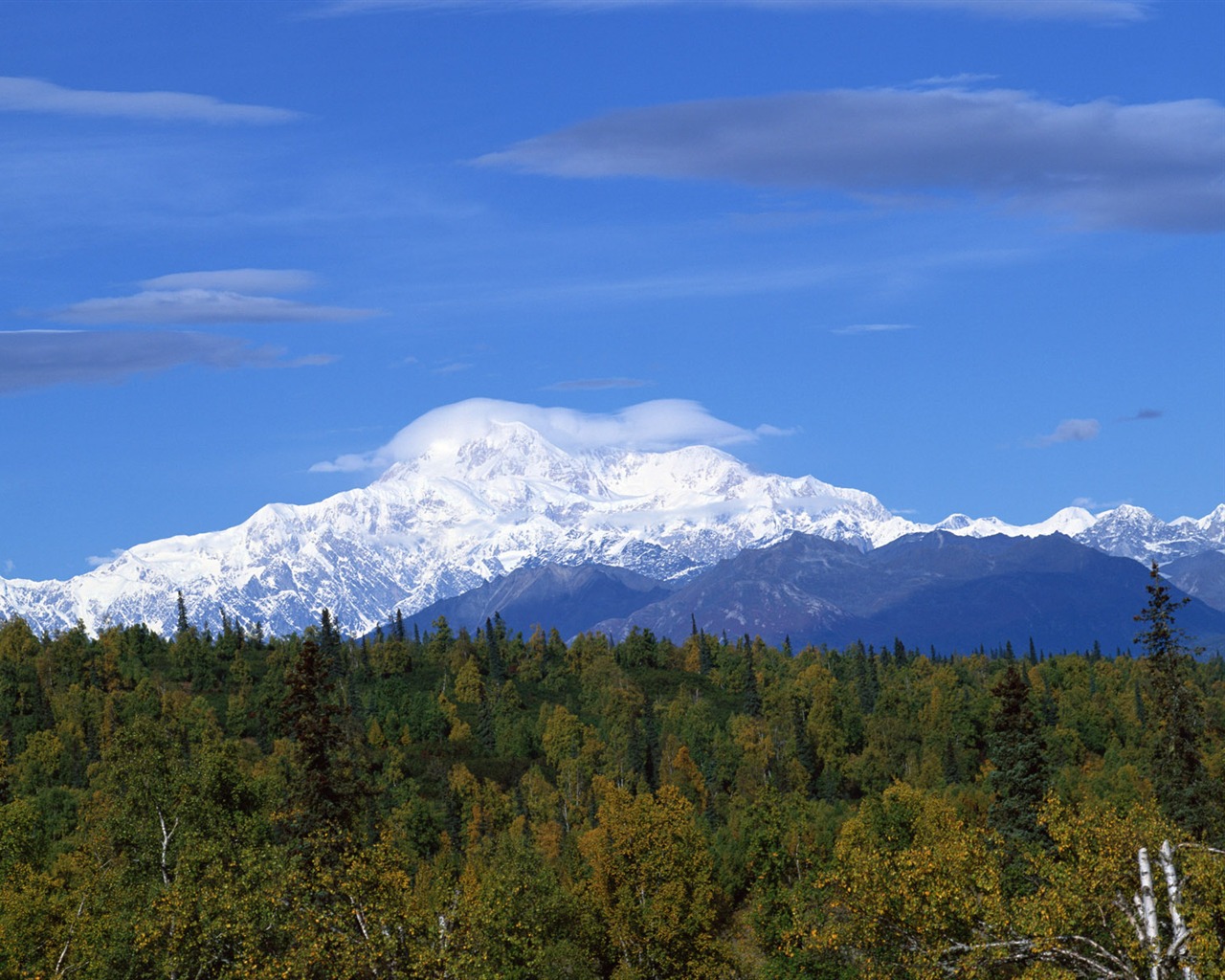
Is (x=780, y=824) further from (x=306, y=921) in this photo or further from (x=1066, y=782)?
(x=306, y=921)

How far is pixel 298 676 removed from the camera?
6962cm

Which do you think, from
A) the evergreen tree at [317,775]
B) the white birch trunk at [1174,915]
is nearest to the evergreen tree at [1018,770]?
the evergreen tree at [317,775]

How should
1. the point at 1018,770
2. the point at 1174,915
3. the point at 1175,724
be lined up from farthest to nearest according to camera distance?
the point at 1018,770 < the point at 1175,724 < the point at 1174,915

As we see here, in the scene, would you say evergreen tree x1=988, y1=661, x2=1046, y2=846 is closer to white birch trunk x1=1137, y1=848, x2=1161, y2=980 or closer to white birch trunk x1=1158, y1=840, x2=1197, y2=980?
white birch trunk x1=1158, y1=840, x2=1197, y2=980

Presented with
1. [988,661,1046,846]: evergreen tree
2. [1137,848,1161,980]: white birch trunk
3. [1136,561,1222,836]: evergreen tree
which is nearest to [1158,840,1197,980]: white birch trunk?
[1137,848,1161,980]: white birch trunk

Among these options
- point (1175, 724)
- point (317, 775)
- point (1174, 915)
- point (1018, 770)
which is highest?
point (317, 775)

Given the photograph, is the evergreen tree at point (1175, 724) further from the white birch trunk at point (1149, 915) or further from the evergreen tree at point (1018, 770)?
the white birch trunk at point (1149, 915)

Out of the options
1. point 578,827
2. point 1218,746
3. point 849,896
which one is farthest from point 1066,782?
point 849,896

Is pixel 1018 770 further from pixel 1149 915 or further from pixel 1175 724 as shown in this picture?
pixel 1149 915

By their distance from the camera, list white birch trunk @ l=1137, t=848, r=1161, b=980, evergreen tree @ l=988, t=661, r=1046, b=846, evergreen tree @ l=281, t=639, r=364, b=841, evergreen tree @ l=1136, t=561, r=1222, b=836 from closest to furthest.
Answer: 1. white birch trunk @ l=1137, t=848, r=1161, b=980
2. evergreen tree @ l=281, t=639, r=364, b=841
3. evergreen tree @ l=1136, t=561, r=1222, b=836
4. evergreen tree @ l=988, t=661, r=1046, b=846

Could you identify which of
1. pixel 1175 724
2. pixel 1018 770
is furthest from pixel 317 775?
pixel 1175 724

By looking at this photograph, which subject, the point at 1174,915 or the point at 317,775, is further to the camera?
the point at 317,775

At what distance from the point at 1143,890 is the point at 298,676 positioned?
41.9 metres

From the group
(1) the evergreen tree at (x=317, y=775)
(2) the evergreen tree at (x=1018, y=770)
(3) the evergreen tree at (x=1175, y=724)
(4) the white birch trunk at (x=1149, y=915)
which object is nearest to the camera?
(4) the white birch trunk at (x=1149, y=915)
